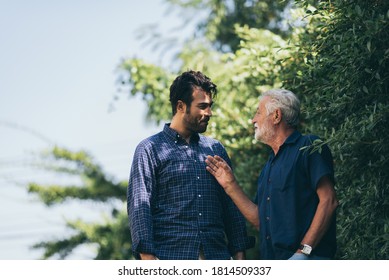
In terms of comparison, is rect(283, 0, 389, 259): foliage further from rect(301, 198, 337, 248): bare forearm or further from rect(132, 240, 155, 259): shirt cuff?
rect(132, 240, 155, 259): shirt cuff

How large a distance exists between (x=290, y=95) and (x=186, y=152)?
747 millimetres

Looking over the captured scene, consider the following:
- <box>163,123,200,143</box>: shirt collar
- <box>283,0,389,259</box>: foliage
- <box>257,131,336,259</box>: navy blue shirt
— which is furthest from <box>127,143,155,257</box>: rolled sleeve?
<box>283,0,389,259</box>: foliage

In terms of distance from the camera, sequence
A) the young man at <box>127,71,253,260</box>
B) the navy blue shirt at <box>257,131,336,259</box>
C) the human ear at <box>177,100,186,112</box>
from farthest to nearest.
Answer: the human ear at <box>177,100,186,112</box>, the young man at <box>127,71,253,260</box>, the navy blue shirt at <box>257,131,336,259</box>

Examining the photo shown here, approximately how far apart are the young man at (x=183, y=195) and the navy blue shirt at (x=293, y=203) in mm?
326

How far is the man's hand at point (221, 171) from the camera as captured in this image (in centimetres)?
569

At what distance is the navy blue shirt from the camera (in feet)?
17.4

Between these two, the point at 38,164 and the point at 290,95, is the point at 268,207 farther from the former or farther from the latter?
the point at 38,164

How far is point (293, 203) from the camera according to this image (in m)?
5.31

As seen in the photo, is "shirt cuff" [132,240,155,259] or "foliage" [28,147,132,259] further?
"foliage" [28,147,132,259]

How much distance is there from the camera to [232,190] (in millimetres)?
5680

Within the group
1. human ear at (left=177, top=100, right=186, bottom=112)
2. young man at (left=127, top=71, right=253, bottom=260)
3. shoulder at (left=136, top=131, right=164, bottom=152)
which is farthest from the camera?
human ear at (left=177, top=100, right=186, bottom=112)

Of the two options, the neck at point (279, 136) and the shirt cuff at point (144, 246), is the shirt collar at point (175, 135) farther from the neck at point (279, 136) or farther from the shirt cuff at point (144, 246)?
the shirt cuff at point (144, 246)

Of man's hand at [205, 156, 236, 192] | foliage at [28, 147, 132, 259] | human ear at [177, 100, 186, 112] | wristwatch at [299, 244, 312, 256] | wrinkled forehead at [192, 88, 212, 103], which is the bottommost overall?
wristwatch at [299, 244, 312, 256]
